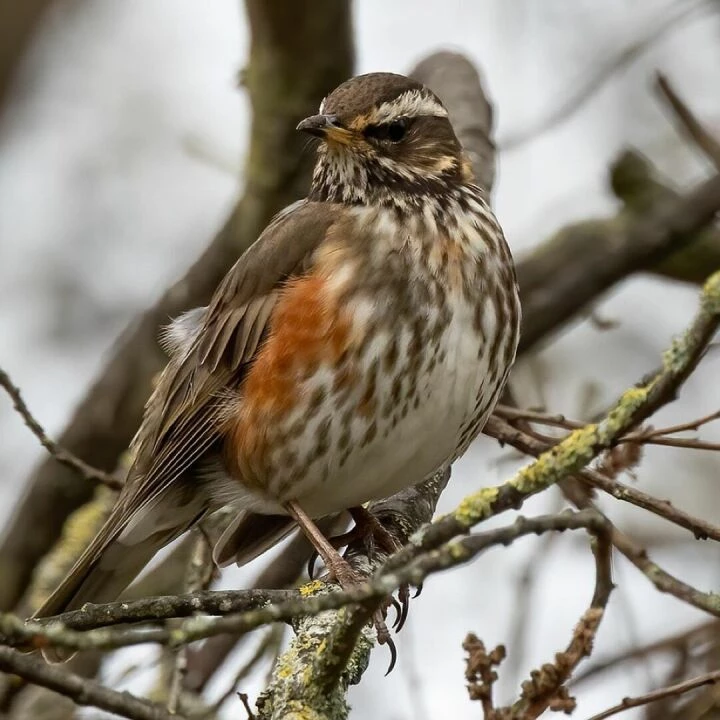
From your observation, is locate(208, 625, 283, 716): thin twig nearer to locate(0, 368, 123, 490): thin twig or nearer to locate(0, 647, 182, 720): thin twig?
locate(0, 368, 123, 490): thin twig

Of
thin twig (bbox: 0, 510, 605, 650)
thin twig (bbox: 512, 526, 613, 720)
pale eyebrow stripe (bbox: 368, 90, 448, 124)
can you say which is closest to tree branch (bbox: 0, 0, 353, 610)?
pale eyebrow stripe (bbox: 368, 90, 448, 124)

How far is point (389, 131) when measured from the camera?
213 inches

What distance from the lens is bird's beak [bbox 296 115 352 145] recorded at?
16.8 ft

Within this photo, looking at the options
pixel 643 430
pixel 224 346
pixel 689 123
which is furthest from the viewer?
pixel 689 123

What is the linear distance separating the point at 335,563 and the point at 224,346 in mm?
1055

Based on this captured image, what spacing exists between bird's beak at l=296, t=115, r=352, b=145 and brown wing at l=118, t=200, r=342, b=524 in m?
0.27

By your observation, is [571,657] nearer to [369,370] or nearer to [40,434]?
[369,370]

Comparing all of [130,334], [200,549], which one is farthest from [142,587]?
[130,334]

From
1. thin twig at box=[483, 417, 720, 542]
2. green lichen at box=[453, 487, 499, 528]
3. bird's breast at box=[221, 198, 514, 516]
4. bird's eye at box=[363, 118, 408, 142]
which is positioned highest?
bird's eye at box=[363, 118, 408, 142]

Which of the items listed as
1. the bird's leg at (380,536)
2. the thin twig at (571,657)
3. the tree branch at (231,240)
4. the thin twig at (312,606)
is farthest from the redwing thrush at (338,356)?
the thin twig at (312,606)

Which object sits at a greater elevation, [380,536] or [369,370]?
[369,370]

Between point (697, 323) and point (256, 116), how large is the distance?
177 inches

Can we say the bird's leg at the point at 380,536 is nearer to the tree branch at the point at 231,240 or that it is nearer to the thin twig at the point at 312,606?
the tree branch at the point at 231,240

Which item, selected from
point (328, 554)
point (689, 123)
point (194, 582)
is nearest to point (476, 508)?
point (328, 554)
